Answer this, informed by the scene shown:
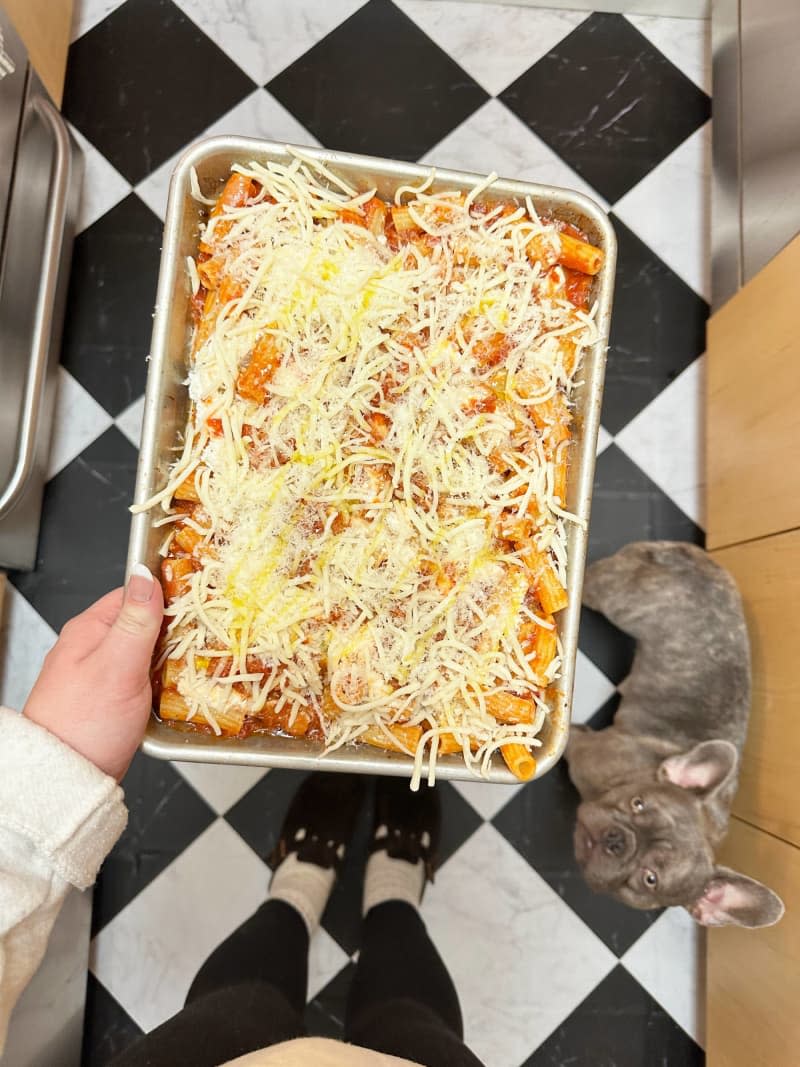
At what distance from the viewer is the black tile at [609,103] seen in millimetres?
1692

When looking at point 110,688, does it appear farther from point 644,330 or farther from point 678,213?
point 678,213

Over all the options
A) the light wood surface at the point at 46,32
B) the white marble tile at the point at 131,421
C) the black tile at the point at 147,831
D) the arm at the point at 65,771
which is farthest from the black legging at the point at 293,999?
the light wood surface at the point at 46,32

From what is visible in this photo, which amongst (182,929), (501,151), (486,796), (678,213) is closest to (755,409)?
(678,213)

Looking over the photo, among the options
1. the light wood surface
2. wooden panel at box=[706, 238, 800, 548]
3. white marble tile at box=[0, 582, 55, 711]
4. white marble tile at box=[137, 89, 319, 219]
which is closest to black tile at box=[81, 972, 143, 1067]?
white marble tile at box=[0, 582, 55, 711]

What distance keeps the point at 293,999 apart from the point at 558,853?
1.98 feet

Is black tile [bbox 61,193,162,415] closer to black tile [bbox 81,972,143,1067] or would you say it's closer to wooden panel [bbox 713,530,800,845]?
black tile [bbox 81,972,143,1067]

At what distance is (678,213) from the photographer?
170 centimetres

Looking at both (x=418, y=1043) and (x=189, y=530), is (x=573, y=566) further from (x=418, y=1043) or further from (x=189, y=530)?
(x=418, y=1043)

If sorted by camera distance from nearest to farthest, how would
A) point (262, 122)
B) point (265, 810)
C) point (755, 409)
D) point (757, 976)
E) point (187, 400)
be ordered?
point (187, 400) < point (757, 976) < point (755, 409) < point (265, 810) < point (262, 122)

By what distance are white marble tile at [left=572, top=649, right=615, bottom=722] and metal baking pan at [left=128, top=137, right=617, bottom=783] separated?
0.63m

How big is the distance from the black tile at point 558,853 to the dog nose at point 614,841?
30cm

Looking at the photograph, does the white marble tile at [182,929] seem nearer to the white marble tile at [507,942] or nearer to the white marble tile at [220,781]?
the white marble tile at [220,781]

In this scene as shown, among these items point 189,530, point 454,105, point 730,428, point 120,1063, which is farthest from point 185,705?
point 454,105

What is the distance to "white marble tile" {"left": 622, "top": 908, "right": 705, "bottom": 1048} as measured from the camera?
1.55 meters
